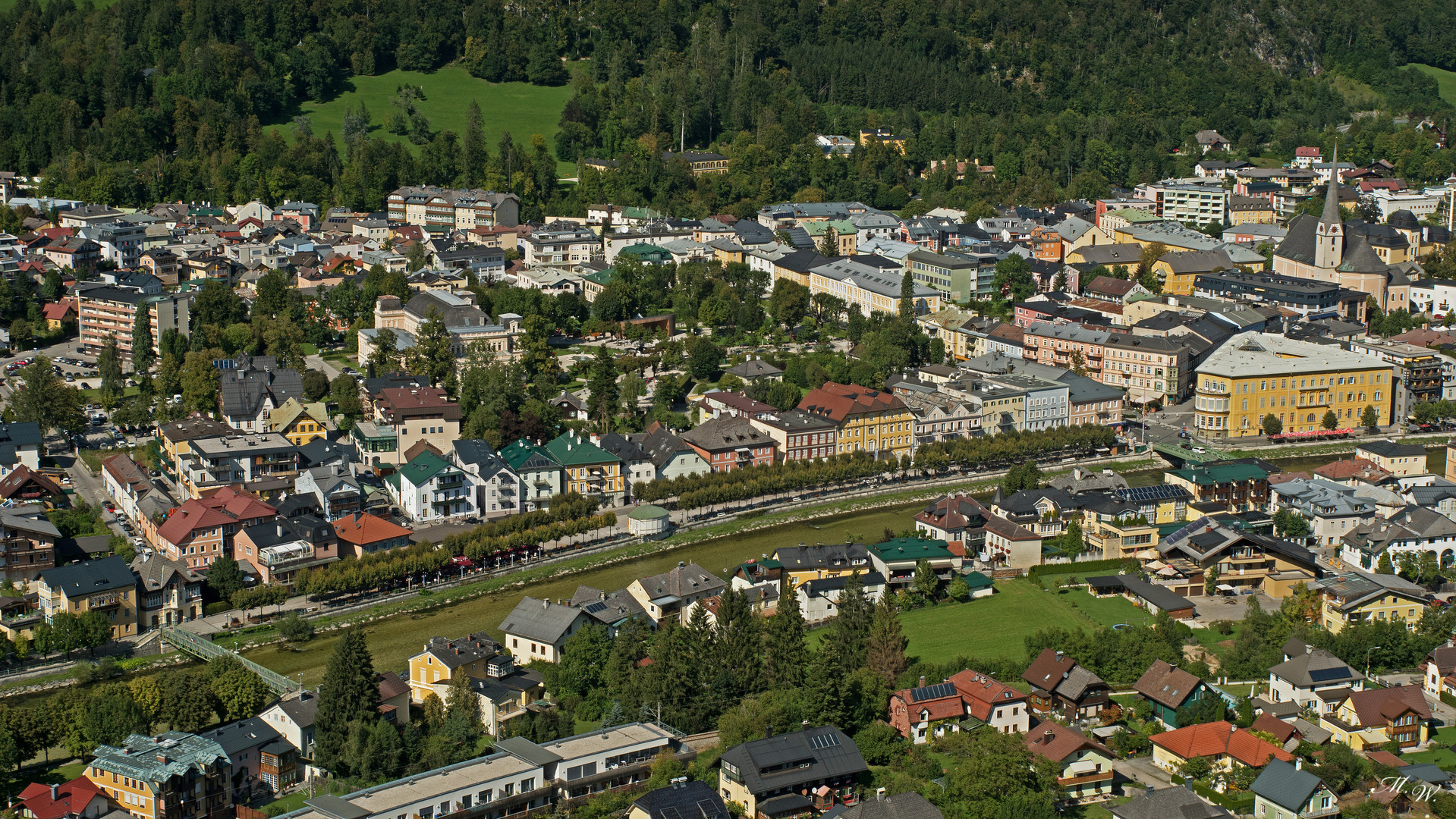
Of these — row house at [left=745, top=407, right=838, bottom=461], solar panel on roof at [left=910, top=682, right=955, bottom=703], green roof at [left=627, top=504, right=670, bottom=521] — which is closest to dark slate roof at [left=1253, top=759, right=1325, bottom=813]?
solar panel on roof at [left=910, top=682, right=955, bottom=703]

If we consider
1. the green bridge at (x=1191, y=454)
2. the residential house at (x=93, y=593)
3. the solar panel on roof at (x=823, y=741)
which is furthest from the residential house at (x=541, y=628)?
the green bridge at (x=1191, y=454)

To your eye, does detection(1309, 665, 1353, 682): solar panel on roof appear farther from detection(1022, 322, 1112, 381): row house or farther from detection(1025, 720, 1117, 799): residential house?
detection(1022, 322, 1112, 381): row house

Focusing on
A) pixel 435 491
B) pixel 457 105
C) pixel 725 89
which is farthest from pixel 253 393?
pixel 725 89

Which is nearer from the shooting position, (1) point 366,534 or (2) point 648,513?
(1) point 366,534

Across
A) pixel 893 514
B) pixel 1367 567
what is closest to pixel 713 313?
pixel 893 514

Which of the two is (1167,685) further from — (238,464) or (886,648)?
(238,464)

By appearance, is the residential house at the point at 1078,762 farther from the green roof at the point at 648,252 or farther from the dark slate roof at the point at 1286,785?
the green roof at the point at 648,252

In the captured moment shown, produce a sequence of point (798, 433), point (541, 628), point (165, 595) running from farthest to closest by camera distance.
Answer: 1. point (798, 433)
2. point (165, 595)
3. point (541, 628)
